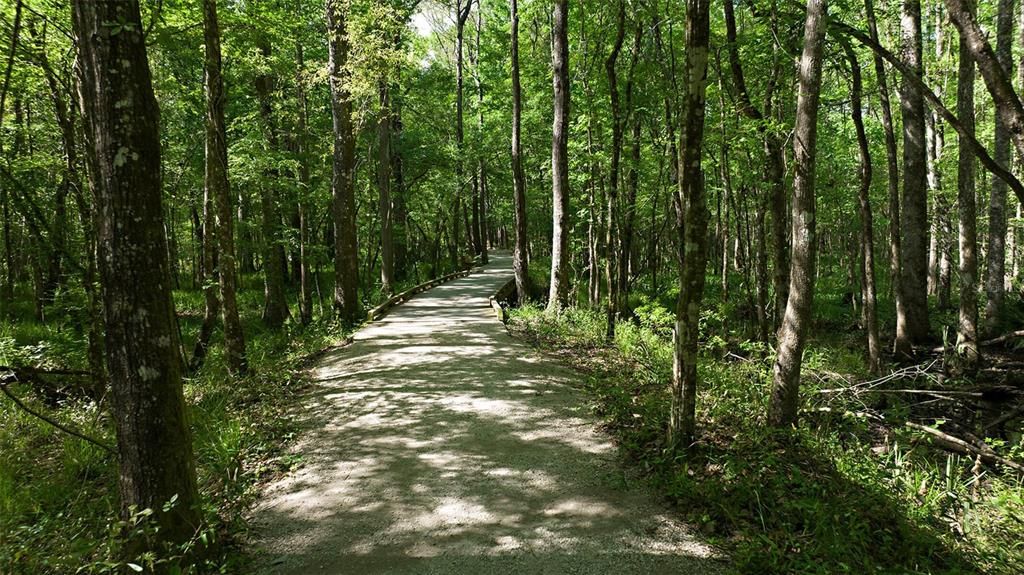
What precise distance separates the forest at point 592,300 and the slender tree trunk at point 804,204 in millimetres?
30

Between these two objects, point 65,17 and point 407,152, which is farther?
point 407,152

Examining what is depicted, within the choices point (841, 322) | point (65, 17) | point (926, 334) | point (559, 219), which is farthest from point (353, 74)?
point (841, 322)

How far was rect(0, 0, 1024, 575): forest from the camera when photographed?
135 inches

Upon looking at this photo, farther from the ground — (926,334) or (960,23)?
(960,23)

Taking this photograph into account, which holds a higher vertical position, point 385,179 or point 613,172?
point 385,179

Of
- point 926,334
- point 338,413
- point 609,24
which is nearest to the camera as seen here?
point 338,413

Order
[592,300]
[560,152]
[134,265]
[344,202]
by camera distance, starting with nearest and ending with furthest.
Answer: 1. [134,265]
2. [560,152]
3. [344,202]
4. [592,300]

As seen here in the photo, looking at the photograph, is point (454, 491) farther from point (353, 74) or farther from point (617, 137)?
point (353, 74)

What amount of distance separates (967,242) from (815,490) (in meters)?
8.40

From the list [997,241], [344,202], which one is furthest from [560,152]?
[997,241]

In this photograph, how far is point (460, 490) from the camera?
4.77 metres

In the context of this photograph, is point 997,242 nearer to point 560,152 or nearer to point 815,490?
point 560,152

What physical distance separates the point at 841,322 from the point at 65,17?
21.5 meters

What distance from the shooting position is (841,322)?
682 inches
